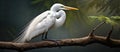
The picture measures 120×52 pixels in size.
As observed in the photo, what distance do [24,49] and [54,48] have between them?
0.25 m

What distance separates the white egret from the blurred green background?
86 mm

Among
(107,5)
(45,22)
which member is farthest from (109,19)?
(45,22)

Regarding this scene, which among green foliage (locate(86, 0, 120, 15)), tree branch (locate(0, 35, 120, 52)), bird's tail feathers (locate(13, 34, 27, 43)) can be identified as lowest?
tree branch (locate(0, 35, 120, 52))

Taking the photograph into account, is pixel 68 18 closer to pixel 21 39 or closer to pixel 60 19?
pixel 60 19

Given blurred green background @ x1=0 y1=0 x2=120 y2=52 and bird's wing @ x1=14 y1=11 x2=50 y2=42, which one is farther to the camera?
blurred green background @ x1=0 y1=0 x2=120 y2=52

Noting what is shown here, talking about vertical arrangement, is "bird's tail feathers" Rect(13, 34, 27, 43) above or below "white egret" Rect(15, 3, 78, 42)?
below

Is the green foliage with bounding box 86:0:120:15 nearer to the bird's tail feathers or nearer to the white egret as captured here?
the white egret

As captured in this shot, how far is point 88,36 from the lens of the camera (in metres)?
1.80

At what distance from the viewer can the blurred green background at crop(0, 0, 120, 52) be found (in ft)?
6.20

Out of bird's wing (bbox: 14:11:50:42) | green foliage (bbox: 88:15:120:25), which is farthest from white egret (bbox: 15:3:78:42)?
green foliage (bbox: 88:15:120:25)

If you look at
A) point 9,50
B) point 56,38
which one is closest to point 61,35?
point 56,38

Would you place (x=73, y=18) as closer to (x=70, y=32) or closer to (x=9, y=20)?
(x=70, y=32)

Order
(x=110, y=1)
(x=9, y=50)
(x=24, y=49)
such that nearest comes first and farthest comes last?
(x=24, y=49)
(x=9, y=50)
(x=110, y=1)

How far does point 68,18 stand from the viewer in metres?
1.93
